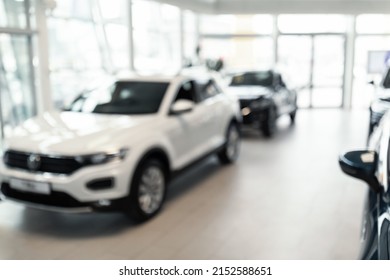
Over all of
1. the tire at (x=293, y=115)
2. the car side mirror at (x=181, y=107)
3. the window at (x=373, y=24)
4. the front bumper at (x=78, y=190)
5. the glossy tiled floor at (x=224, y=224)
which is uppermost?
the window at (x=373, y=24)

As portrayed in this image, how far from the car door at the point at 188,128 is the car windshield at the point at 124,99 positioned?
16cm

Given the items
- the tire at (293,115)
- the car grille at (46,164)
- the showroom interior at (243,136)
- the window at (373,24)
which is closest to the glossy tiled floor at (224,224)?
the showroom interior at (243,136)

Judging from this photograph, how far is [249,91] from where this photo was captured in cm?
618

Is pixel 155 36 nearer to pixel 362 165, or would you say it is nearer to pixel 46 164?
pixel 46 164

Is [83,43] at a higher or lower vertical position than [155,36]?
lower

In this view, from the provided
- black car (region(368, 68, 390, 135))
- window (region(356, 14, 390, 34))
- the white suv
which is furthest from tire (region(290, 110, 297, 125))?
window (region(356, 14, 390, 34))

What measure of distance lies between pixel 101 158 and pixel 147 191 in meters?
0.48

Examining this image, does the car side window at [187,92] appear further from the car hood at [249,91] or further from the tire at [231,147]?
the car hood at [249,91]

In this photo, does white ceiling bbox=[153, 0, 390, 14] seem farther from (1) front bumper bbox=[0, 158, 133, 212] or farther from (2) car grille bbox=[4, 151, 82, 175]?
(2) car grille bbox=[4, 151, 82, 175]

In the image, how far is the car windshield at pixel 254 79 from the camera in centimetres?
650

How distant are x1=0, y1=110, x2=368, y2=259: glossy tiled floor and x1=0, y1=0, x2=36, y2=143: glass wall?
1.55 metres

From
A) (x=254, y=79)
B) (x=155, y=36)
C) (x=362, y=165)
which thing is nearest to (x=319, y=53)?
(x=362, y=165)

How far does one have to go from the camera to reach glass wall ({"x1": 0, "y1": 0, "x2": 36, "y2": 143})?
13.7 ft
